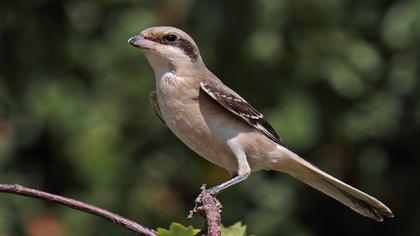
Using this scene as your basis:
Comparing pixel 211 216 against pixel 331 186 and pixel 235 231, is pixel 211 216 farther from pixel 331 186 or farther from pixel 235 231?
pixel 331 186

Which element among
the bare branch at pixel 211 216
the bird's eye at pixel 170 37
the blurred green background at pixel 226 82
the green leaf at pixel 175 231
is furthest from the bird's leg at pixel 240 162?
the blurred green background at pixel 226 82

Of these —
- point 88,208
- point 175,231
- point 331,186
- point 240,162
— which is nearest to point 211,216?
point 175,231

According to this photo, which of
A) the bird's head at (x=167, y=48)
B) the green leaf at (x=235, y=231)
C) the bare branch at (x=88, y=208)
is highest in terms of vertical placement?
the bird's head at (x=167, y=48)

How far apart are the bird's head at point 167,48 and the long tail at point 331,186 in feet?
1.82

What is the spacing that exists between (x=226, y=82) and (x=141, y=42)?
8.80 ft

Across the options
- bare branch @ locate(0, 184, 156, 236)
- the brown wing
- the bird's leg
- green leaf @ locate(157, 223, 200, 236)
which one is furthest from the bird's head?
green leaf @ locate(157, 223, 200, 236)

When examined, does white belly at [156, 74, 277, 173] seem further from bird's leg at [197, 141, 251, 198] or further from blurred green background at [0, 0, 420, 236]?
blurred green background at [0, 0, 420, 236]

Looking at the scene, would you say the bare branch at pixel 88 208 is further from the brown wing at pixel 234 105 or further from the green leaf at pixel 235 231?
the brown wing at pixel 234 105

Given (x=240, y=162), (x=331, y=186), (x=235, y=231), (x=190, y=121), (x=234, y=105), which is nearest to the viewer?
(x=235, y=231)

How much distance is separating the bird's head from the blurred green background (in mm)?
2182

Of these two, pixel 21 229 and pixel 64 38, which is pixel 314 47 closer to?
pixel 64 38

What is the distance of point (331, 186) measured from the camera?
4016mm

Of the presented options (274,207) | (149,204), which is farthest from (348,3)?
(149,204)

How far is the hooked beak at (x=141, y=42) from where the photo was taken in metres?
3.68
